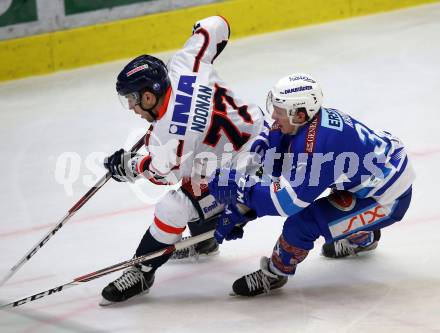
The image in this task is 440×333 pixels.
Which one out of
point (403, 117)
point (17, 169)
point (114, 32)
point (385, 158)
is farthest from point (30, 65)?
point (385, 158)

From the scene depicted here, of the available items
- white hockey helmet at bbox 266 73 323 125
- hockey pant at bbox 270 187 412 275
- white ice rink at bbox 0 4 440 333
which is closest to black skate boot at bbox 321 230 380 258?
white ice rink at bbox 0 4 440 333

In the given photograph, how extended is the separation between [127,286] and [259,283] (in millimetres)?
→ 555

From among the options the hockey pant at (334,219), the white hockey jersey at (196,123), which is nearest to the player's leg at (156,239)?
the white hockey jersey at (196,123)

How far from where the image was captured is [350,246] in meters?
4.38

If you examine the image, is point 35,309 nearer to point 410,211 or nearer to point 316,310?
point 316,310

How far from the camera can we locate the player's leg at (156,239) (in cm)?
405

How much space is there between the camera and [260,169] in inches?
164

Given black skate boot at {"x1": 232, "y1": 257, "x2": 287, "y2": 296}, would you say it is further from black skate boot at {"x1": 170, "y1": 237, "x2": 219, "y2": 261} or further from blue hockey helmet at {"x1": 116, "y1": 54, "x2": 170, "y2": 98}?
blue hockey helmet at {"x1": 116, "y1": 54, "x2": 170, "y2": 98}

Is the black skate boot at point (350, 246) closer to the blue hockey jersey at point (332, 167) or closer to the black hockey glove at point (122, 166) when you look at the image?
the blue hockey jersey at point (332, 167)

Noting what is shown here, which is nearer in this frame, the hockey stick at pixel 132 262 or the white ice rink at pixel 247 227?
the white ice rink at pixel 247 227

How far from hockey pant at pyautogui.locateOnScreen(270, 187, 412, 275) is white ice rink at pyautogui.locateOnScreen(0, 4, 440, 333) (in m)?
0.25

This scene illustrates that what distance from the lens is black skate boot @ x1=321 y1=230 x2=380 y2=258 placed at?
4328mm

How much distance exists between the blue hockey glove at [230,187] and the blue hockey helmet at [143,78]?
16.5 inches

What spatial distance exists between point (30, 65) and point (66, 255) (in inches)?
116
